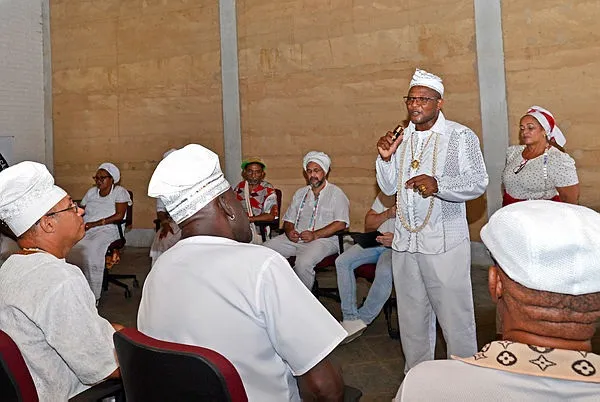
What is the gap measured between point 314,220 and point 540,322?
12.9 feet

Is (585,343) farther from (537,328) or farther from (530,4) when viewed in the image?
(530,4)

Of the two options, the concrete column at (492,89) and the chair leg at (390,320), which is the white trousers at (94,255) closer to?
the chair leg at (390,320)

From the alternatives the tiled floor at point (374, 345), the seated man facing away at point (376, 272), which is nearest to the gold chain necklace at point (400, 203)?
the tiled floor at point (374, 345)

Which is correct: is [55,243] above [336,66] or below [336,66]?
below

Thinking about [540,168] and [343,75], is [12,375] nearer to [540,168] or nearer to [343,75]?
[540,168]

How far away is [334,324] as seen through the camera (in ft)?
4.89

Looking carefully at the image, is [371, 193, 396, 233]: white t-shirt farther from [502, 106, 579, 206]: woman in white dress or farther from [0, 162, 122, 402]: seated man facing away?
[0, 162, 122, 402]: seated man facing away

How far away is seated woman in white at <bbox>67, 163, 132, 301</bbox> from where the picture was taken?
5406 mm

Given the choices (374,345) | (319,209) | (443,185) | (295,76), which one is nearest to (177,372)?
(443,185)

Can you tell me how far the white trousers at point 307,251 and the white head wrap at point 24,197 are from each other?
2.75 m

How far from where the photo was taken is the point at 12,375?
5.07 feet

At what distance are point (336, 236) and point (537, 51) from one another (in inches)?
114

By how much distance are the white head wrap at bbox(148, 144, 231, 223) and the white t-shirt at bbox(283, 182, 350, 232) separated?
10.7ft

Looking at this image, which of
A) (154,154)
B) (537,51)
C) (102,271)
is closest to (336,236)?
(102,271)
